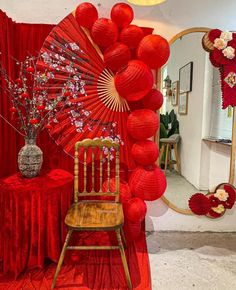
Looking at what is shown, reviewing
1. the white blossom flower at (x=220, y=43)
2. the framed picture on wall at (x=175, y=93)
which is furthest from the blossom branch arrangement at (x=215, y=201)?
the white blossom flower at (x=220, y=43)

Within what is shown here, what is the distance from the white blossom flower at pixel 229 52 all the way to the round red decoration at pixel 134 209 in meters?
1.32

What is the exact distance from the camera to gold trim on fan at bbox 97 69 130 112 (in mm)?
1910

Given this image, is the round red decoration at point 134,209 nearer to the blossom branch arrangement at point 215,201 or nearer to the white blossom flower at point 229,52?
the blossom branch arrangement at point 215,201

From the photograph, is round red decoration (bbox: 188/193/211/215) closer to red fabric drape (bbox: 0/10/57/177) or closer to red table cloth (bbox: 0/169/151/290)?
red table cloth (bbox: 0/169/151/290)

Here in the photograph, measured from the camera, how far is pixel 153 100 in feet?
6.03

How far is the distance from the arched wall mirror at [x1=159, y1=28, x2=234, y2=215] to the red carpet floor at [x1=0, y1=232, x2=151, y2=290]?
0.66m

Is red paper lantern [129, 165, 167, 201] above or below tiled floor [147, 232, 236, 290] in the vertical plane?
above

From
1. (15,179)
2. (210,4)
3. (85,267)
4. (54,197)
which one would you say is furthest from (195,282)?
(210,4)

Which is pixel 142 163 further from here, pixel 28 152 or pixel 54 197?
pixel 28 152

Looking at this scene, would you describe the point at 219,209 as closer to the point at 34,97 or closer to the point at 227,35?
the point at 227,35

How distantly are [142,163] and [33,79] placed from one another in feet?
3.48

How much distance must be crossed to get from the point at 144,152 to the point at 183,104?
0.66 metres

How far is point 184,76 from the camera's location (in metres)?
2.10

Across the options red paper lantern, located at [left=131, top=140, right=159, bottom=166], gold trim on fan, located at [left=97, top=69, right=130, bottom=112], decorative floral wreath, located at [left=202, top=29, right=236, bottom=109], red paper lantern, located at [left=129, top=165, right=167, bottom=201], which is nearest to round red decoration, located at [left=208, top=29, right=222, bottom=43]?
decorative floral wreath, located at [left=202, top=29, right=236, bottom=109]
